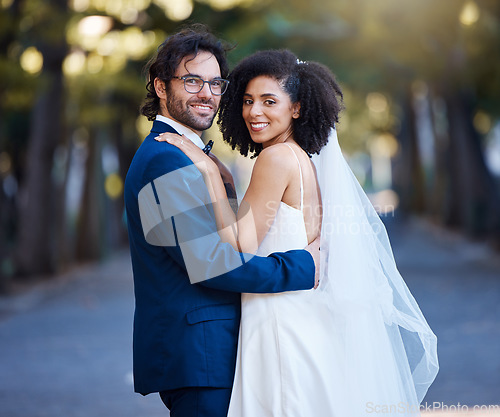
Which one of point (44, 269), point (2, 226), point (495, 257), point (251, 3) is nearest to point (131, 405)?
point (2, 226)

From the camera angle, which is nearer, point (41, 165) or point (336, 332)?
point (336, 332)

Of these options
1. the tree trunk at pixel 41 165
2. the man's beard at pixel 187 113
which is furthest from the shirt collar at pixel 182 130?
the tree trunk at pixel 41 165

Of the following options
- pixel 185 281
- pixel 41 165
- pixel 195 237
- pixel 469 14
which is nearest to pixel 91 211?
pixel 41 165

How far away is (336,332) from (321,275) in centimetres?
28

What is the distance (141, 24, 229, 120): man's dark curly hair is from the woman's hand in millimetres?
326

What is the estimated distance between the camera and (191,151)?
3404 mm

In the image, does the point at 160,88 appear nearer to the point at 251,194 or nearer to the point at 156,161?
the point at 156,161

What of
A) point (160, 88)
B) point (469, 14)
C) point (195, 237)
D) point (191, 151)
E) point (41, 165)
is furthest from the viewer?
point (469, 14)

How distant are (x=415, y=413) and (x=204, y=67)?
202 cm

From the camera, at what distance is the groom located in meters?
3.20

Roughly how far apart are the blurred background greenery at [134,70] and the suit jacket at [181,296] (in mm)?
10468

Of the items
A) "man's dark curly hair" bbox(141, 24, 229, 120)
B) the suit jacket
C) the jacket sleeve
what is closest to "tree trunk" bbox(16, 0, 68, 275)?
"man's dark curly hair" bbox(141, 24, 229, 120)

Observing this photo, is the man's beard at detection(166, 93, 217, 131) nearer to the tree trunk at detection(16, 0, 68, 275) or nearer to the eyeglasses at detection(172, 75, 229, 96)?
the eyeglasses at detection(172, 75, 229, 96)

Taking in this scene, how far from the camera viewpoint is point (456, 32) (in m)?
19.5
